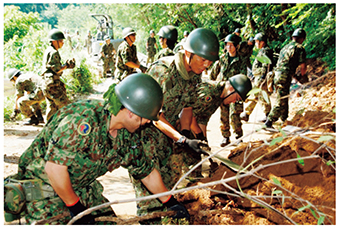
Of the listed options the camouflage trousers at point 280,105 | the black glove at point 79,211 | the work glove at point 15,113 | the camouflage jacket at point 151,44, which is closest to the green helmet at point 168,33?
the camouflage trousers at point 280,105

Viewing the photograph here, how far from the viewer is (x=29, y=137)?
5.84 meters

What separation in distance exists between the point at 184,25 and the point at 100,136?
13.8m

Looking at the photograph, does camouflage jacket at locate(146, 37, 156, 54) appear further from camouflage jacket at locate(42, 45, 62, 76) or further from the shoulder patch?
the shoulder patch

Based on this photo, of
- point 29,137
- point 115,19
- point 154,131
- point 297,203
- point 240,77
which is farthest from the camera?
point 115,19

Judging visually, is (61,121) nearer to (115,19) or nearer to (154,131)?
(154,131)

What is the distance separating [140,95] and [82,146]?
21.0 inches

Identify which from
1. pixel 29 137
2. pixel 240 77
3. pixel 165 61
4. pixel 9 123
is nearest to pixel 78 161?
pixel 165 61

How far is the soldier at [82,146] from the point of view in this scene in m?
1.88

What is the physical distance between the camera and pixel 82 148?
196 cm

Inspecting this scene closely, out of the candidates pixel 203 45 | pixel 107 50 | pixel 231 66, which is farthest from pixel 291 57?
pixel 107 50

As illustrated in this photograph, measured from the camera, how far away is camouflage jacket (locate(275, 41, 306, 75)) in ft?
20.2

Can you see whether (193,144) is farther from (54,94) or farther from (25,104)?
(25,104)

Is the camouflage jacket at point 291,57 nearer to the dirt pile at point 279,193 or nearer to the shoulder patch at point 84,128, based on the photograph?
the dirt pile at point 279,193

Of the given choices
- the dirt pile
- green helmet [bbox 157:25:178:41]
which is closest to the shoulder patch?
the dirt pile
